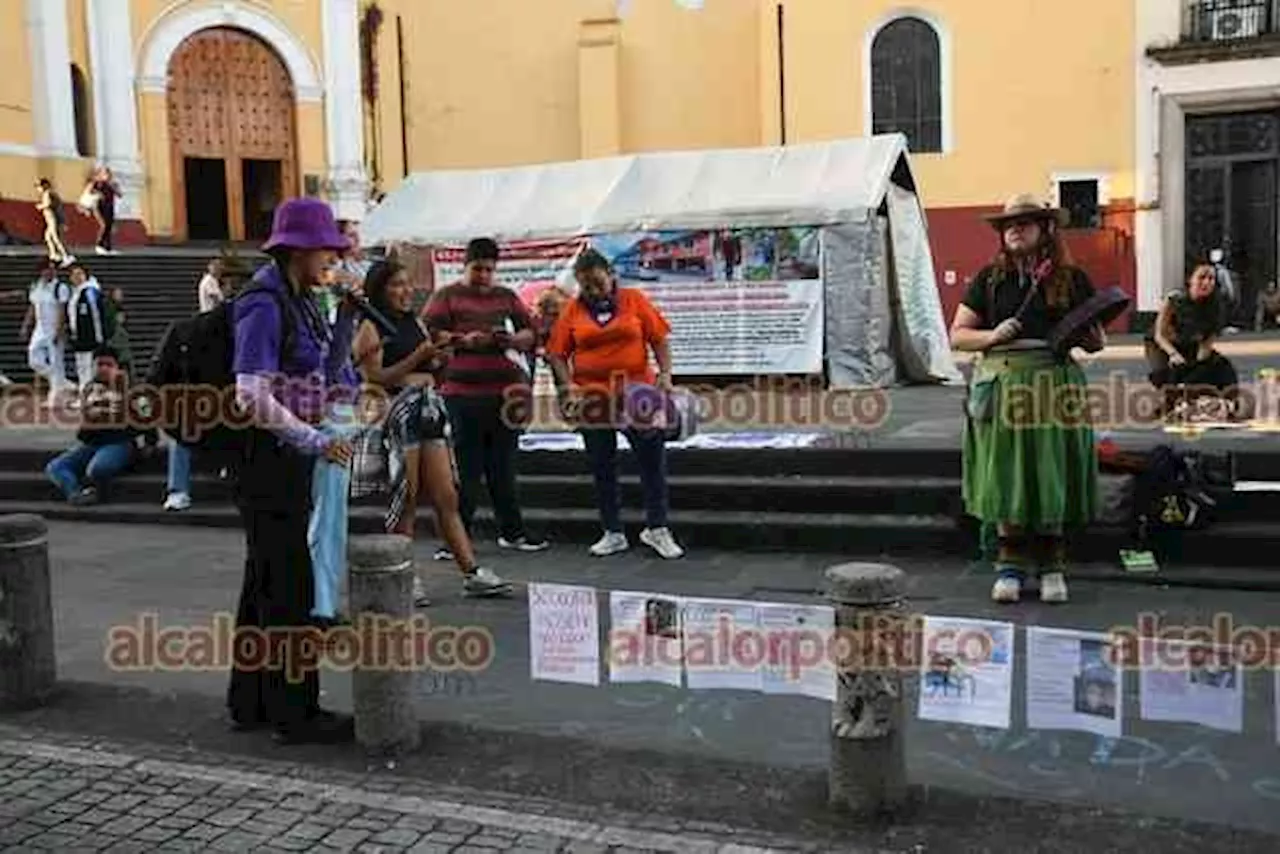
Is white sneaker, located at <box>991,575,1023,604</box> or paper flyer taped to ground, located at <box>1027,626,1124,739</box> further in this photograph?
white sneaker, located at <box>991,575,1023,604</box>

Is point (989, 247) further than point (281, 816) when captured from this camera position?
Yes

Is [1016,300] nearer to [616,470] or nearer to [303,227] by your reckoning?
[616,470]

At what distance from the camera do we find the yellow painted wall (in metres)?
23.9

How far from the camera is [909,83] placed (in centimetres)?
2527

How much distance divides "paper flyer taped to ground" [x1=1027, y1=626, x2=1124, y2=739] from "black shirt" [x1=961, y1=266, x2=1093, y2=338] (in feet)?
7.43

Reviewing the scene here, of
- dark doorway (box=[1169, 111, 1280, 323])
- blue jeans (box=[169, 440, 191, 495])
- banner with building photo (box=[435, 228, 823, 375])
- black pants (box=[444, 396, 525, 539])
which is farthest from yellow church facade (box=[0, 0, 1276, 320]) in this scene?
black pants (box=[444, 396, 525, 539])

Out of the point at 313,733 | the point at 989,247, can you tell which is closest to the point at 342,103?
the point at 989,247

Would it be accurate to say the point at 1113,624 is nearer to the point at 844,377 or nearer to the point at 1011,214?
the point at 1011,214

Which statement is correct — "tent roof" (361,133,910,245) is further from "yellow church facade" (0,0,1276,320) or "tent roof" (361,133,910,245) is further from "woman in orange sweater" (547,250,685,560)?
"yellow church facade" (0,0,1276,320)

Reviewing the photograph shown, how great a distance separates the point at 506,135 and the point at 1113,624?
84.3 feet

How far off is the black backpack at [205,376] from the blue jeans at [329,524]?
13.8 inches

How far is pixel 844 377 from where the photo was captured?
A: 1330 cm

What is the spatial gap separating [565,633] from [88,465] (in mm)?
6476

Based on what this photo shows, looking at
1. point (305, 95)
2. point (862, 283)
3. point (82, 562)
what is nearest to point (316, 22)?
point (305, 95)
